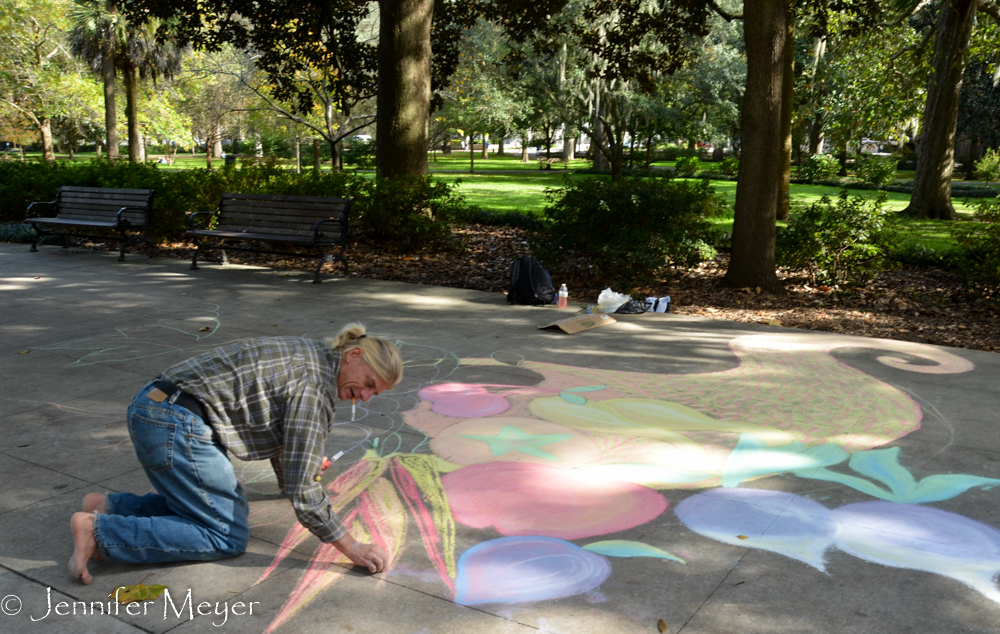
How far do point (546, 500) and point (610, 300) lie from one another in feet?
14.5

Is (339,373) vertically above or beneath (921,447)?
above

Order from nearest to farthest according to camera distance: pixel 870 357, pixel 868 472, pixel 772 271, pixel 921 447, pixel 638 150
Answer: pixel 868 472
pixel 921 447
pixel 870 357
pixel 772 271
pixel 638 150

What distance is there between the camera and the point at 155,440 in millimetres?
2754

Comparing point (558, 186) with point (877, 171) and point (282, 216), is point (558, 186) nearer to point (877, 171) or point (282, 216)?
point (877, 171)

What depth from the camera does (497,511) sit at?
3.50 m

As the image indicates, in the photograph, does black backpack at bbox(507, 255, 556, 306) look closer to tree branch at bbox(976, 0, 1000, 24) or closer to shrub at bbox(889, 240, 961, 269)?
shrub at bbox(889, 240, 961, 269)

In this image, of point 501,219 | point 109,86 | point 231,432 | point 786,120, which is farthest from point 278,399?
point 109,86

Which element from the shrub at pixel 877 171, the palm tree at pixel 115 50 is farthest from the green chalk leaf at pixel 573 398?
the palm tree at pixel 115 50

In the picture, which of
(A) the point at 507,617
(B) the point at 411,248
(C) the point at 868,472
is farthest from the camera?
(B) the point at 411,248

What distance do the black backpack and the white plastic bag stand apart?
560 millimetres

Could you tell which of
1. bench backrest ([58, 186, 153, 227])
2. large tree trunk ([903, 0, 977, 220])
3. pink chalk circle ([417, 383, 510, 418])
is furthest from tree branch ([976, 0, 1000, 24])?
bench backrest ([58, 186, 153, 227])

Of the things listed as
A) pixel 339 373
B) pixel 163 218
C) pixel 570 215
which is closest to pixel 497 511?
pixel 339 373

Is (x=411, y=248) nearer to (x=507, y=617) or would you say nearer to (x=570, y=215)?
(x=570, y=215)

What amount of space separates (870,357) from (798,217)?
3.17m
